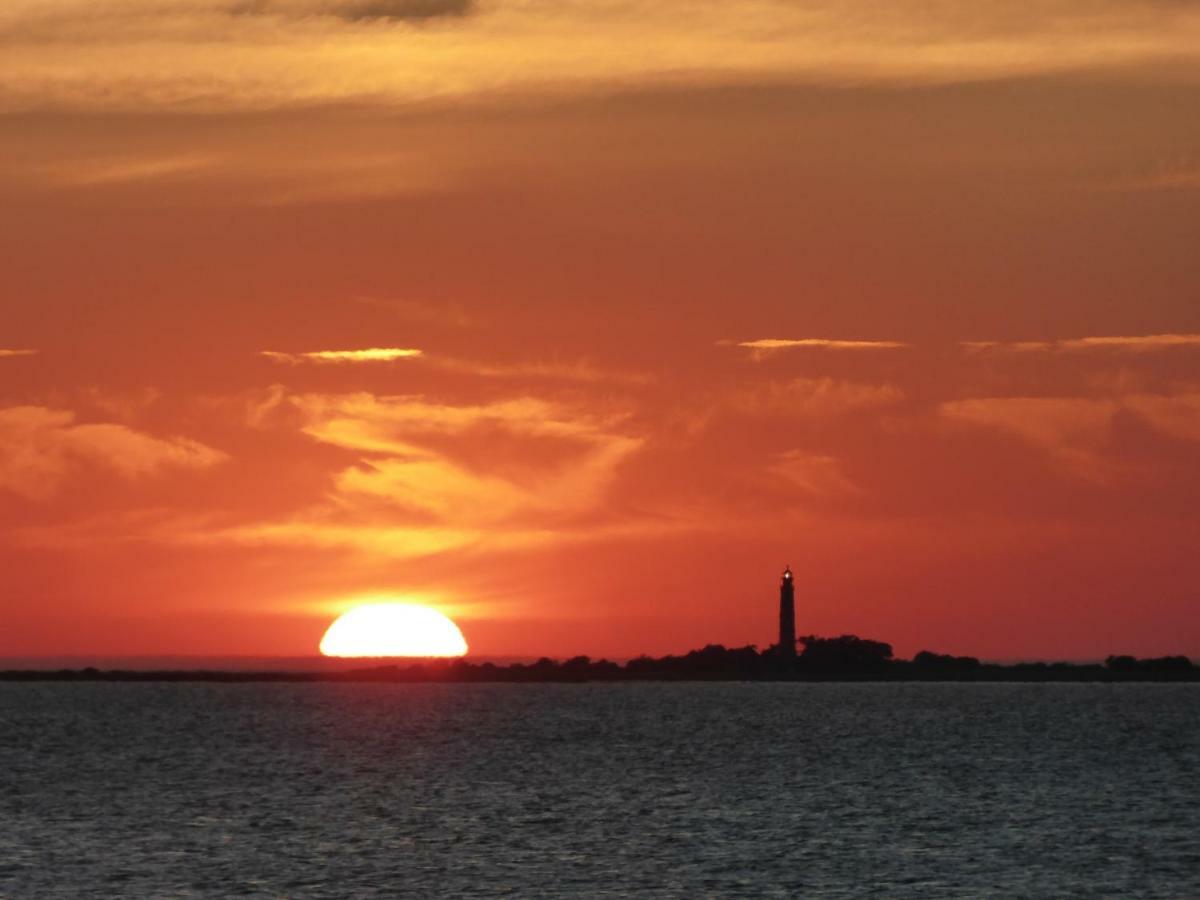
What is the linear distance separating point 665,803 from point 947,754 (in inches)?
1719

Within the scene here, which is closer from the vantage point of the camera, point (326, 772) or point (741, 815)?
point (741, 815)

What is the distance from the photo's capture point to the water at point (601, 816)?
2506 inches

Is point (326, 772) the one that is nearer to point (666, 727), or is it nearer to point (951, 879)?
point (951, 879)

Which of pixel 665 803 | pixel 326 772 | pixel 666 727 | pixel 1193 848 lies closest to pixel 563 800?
pixel 665 803

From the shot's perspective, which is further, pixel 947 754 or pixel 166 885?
pixel 947 754

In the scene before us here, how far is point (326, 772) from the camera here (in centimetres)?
11088

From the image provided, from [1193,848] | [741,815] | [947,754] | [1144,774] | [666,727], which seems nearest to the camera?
[1193,848]

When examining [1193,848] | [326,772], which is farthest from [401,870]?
[326,772]

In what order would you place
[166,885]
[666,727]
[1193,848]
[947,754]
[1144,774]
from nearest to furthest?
1. [166,885]
2. [1193,848]
3. [1144,774]
4. [947,754]
5. [666,727]

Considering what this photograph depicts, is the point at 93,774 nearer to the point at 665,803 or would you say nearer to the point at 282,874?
the point at 665,803

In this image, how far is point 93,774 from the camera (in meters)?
110

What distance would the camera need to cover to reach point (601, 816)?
83.9 m

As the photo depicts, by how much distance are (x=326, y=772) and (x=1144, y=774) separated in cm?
4286

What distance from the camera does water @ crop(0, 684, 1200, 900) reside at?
6366 cm
